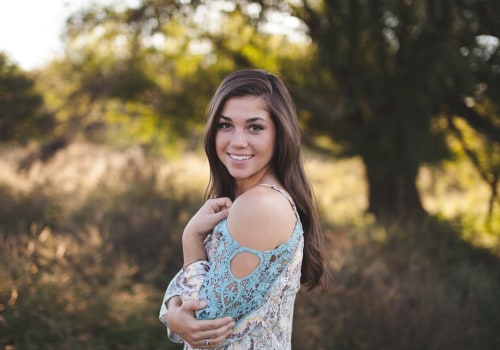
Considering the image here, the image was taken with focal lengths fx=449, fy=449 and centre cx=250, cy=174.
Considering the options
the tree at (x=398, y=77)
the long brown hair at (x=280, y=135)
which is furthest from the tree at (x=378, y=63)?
the long brown hair at (x=280, y=135)

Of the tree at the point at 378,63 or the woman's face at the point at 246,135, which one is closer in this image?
the woman's face at the point at 246,135

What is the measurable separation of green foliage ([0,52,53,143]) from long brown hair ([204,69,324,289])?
4135 mm

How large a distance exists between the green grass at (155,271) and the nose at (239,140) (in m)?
2.12

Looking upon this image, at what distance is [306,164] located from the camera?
19.6 ft

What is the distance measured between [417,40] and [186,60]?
346 cm

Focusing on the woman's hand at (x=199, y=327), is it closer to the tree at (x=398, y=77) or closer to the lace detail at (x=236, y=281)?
the lace detail at (x=236, y=281)

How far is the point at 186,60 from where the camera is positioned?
7145 millimetres

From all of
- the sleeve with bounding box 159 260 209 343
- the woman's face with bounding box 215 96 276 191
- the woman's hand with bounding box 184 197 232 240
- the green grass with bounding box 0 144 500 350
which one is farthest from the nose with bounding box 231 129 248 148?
the green grass with bounding box 0 144 500 350

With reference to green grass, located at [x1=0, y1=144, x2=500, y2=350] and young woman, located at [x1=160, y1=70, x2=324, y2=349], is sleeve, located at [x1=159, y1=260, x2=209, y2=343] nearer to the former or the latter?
young woman, located at [x1=160, y1=70, x2=324, y2=349]

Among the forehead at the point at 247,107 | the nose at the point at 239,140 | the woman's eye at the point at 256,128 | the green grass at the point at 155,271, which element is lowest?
the green grass at the point at 155,271

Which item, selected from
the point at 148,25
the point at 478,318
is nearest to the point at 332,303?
the point at 478,318

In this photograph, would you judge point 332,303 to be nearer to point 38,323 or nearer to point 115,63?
point 38,323

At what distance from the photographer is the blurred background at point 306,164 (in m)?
3.79

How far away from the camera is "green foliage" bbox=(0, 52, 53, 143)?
5141 mm
